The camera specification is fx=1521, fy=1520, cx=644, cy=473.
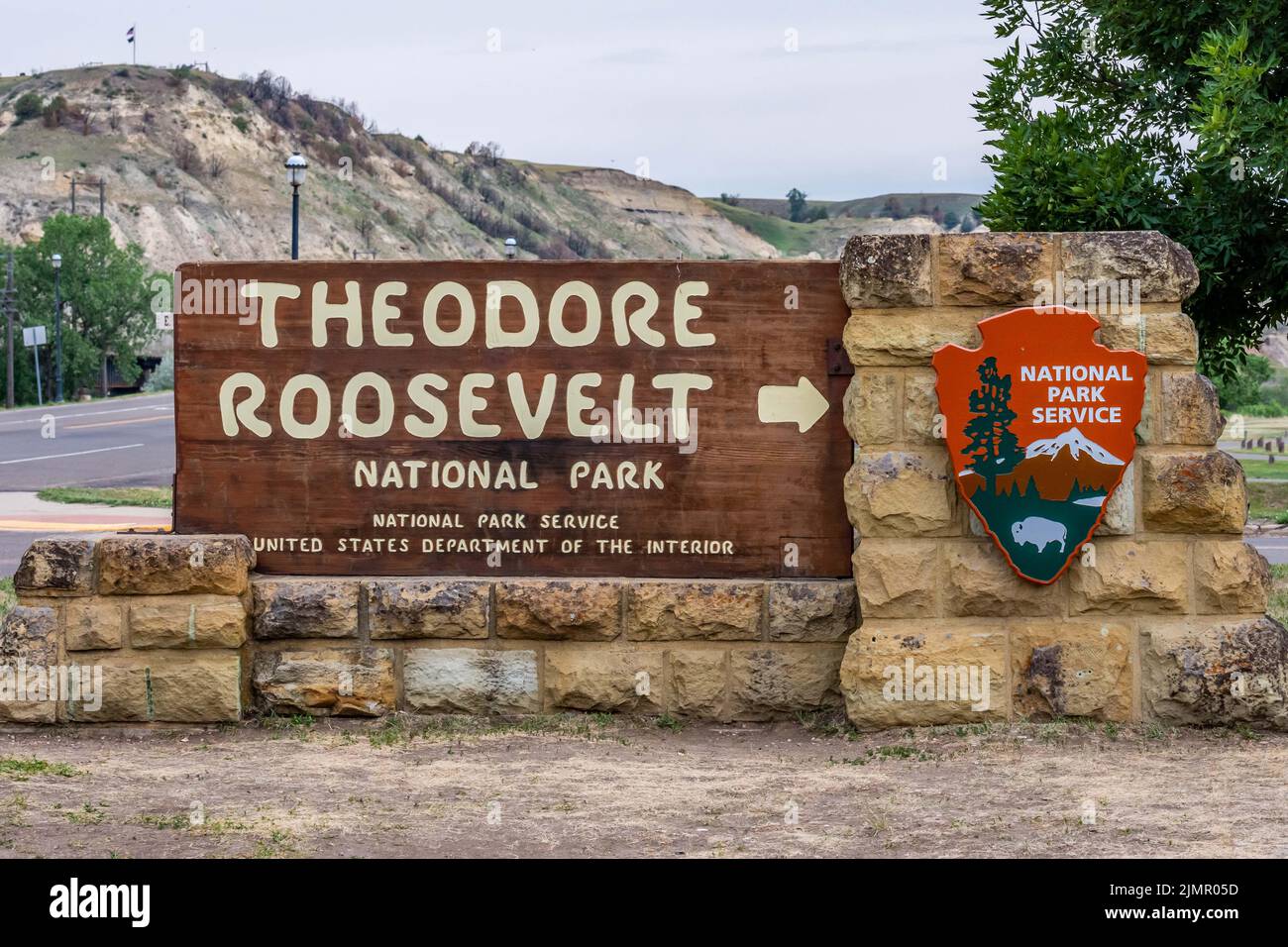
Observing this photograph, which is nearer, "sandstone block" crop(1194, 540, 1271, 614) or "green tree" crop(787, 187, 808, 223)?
"sandstone block" crop(1194, 540, 1271, 614)

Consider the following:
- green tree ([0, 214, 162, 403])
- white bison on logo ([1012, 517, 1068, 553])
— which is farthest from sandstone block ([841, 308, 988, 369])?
green tree ([0, 214, 162, 403])

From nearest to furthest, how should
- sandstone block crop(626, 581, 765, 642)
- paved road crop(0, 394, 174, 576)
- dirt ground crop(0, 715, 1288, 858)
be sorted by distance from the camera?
1. dirt ground crop(0, 715, 1288, 858)
2. sandstone block crop(626, 581, 765, 642)
3. paved road crop(0, 394, 174, 576)

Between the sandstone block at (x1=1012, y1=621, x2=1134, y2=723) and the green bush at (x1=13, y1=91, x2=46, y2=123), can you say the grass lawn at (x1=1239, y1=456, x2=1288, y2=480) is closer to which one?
the sandstone block at (x1=1012, y1=621, x2=1134, y2=723)

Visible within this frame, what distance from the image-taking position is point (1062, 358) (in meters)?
6.88

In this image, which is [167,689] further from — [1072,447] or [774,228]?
[774,228]

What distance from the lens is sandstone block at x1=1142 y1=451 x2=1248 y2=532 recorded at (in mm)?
6910

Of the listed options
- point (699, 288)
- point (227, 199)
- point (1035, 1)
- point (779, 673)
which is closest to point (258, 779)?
point (779, 673)

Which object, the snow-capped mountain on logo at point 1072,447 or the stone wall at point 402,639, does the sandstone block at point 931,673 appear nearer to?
the stone wall at point 402,639

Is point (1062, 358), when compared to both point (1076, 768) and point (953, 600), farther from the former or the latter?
point (1076, 768)

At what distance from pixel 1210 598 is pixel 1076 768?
3.92ft

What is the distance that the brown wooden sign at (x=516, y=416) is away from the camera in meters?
7.48

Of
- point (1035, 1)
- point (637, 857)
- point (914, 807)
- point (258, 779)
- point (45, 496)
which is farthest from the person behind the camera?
point (45, 496)

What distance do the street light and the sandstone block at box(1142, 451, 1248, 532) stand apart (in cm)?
5302

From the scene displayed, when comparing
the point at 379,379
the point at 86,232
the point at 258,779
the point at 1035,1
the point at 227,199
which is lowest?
the point at 258,779
